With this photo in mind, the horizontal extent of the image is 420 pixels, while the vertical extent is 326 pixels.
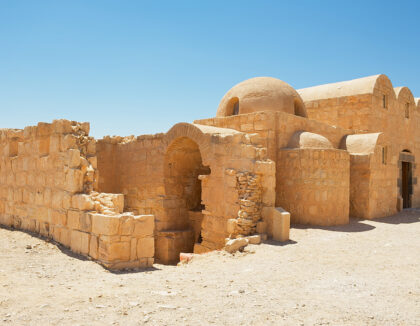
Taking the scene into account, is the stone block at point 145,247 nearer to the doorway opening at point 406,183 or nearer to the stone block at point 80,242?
the stone block at point 80,242

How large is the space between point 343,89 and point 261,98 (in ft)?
16.6

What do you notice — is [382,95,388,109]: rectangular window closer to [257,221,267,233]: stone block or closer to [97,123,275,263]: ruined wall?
[97,123,275,263]: ruined wall

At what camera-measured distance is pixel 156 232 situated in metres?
9.41

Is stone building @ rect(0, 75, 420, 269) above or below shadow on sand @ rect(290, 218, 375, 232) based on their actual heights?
above

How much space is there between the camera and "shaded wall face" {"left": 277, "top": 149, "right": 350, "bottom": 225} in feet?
28.6

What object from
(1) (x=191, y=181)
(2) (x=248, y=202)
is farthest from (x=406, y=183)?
(2) (x=248, y=202)

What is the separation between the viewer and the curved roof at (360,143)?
10387mm

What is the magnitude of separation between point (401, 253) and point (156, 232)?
5661 millimetres

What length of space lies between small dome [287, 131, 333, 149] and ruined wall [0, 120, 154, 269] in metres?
5.18

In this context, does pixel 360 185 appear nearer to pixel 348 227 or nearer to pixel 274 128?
pixel 348 227

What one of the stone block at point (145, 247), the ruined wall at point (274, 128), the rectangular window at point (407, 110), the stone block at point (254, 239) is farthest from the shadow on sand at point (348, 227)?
the rectangular window at point (407, 110)

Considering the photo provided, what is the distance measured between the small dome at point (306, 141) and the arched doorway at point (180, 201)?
2611 millimetres

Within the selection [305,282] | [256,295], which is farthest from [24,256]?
A: [305,282]

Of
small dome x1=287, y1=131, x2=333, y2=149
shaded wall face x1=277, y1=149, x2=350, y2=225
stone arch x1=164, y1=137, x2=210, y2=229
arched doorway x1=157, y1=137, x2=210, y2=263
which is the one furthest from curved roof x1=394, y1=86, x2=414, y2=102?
arched doorway x1=157, y1=137, x2=210, y2=263
